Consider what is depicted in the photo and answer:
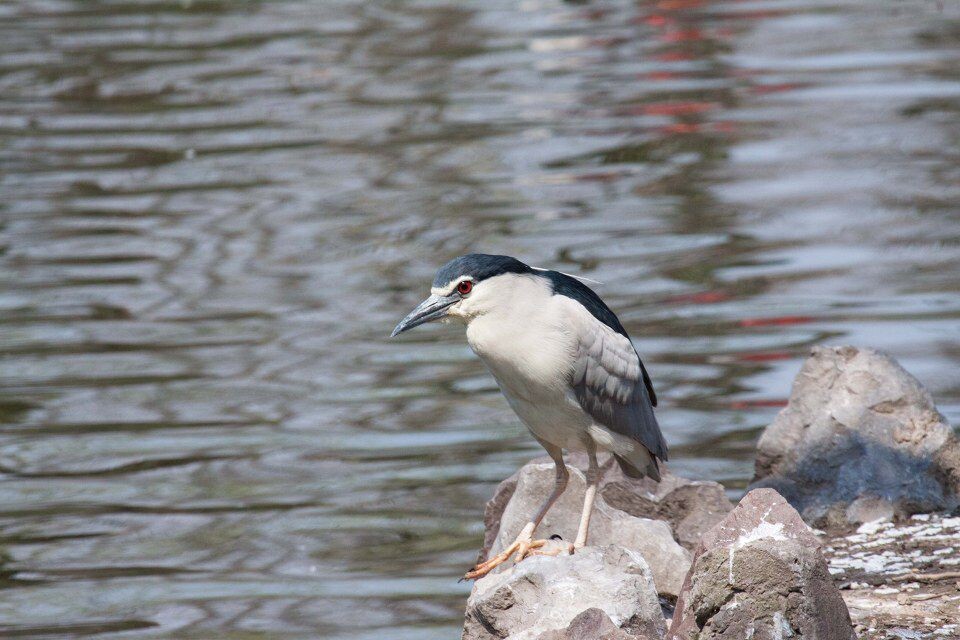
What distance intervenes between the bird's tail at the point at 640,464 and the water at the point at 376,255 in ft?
3.70

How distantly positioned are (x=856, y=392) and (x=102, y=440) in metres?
4.07

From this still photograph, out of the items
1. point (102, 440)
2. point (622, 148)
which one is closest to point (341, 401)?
point (102, 440)

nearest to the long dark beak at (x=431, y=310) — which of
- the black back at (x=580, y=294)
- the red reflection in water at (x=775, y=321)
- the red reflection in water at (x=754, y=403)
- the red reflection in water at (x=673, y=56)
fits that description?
the black back at (x=580, y=294)

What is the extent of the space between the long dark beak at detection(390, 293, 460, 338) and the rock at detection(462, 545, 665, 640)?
82 cm

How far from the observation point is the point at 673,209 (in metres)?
11.2

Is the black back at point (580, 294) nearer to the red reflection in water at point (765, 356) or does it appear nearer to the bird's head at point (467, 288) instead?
→ the bird's head at point (467, 288)

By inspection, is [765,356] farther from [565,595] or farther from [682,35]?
[682,35]

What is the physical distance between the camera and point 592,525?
520 cm

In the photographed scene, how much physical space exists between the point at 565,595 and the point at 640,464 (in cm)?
89

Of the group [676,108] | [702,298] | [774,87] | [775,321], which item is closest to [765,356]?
[775,321]

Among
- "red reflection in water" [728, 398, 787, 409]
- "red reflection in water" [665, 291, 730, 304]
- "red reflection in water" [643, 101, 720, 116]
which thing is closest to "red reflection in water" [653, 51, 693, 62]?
"red reflection in water" [643, 101, 720, 116]

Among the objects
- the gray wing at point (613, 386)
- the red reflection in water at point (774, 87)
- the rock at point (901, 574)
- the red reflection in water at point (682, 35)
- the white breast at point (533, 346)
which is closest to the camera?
the rock at point (901, 574)

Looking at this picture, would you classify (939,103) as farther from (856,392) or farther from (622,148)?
(856,392)

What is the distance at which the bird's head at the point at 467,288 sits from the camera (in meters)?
4.82
